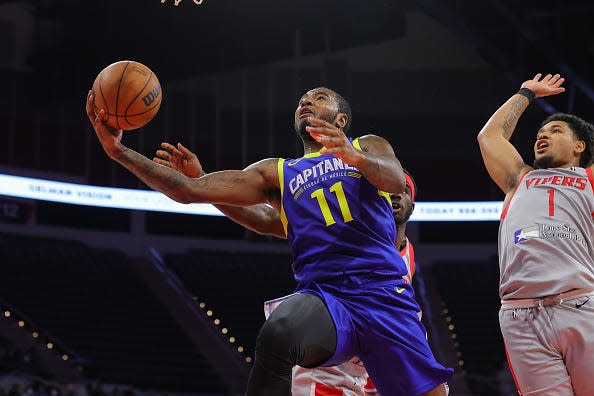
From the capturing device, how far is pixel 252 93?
2572cm

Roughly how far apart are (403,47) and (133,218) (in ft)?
33.8

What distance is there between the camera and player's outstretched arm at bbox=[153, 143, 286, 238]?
4.34 metres

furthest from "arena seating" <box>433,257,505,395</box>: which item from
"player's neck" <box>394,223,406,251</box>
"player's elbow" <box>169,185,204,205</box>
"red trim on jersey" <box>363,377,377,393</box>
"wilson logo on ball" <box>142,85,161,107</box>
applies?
"player's elbow" <box>169,185,204,205</box>

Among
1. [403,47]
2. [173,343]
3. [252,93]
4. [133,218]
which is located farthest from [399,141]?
[173,343]

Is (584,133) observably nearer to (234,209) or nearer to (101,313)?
(234,209)

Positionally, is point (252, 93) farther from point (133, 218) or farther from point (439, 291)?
point (439, 291)

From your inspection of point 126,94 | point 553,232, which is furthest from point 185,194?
point 553,232

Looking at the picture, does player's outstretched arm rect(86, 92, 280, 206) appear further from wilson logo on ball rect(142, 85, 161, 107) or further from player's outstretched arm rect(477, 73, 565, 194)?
player's outstretched arm rect(477, 73, 565, 194)

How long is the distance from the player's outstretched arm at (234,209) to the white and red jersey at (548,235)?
1.31m

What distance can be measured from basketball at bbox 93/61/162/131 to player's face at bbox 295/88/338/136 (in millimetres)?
825

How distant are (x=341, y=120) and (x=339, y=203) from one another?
683 mm

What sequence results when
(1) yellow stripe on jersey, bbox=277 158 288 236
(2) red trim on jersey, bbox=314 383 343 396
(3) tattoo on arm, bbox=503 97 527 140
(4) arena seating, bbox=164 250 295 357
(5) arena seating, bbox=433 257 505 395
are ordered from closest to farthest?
(1) yellow stripe on jersey, bbox=277 158 288 236, (2) red trim on jersey, bbox=314 383 343 396, (3) tattoo on arm, bbox=503 97 527 140, (5) arena seating, bbox=433 257 505 395, (4) arena seating, bbox=164 250 295 357

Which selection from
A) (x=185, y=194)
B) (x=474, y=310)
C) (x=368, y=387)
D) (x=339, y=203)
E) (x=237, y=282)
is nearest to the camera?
(x=339, y=203)

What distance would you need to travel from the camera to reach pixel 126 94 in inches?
167
